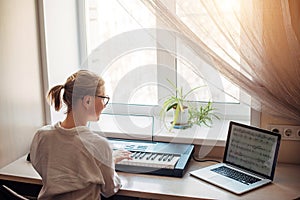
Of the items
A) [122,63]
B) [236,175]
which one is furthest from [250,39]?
[122,63]

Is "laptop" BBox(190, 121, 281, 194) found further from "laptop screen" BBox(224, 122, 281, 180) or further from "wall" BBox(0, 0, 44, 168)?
"wall" BBox(0, 0, 44, 168)

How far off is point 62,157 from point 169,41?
73 centimetres

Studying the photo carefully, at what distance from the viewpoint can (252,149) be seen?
195 cm

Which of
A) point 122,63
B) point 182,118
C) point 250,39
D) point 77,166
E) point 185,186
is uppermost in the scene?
point 250,39

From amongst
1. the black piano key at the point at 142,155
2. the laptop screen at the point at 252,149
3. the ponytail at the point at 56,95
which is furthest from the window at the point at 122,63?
the ponytail at the point at 56,95

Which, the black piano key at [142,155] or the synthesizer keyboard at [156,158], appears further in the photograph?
the black piano key at [142,155]

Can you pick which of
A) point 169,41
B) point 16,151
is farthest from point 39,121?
point 169,41

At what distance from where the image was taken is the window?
2.38 metres

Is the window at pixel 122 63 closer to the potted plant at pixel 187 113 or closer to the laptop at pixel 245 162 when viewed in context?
the potted plant at pixel 187 113

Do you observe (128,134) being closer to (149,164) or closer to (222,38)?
(149,164)

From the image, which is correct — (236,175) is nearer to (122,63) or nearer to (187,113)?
(187,113)

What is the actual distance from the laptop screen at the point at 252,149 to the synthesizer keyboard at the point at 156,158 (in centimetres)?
22

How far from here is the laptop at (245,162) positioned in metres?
1.85

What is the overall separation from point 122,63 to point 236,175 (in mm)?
948
